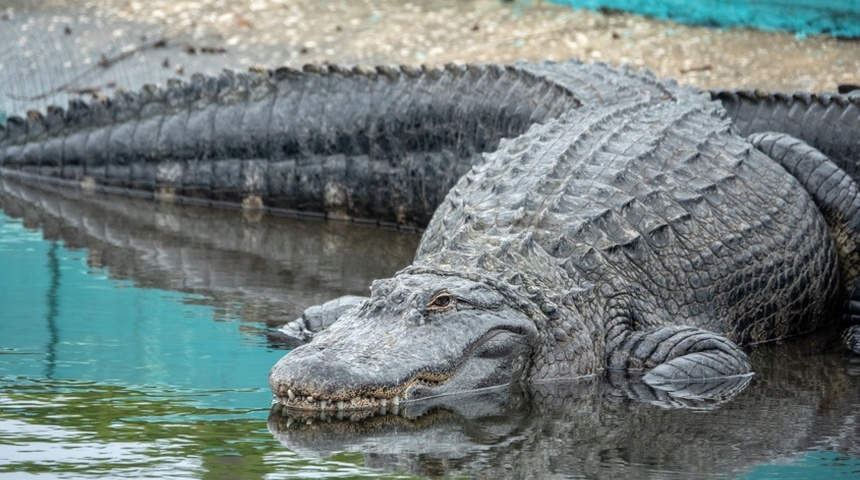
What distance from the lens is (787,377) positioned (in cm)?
495

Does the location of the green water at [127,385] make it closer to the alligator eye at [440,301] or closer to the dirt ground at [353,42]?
the alligator eye at [440,301]

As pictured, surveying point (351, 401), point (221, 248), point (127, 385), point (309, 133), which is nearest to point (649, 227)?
point (351, 401)

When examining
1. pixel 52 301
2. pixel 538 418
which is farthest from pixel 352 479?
pixel 52 301

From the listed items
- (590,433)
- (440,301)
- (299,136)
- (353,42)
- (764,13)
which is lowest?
(590,433)

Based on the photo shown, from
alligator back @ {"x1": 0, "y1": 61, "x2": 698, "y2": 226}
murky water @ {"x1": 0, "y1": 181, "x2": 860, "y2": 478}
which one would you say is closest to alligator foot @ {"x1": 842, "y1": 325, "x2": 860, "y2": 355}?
murky water @ {"x1": 0, "y1": 181, "x2": 860, "y2": 478}

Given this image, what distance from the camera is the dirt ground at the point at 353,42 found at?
34.0ft

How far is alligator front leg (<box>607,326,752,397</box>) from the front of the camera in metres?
4.76

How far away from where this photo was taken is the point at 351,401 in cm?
416

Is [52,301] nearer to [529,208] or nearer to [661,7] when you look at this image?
[529,208]

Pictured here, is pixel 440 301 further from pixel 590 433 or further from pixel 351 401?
pixel 590 433

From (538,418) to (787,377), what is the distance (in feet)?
3.71

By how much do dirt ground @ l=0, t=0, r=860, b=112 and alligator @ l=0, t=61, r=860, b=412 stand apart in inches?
99.6

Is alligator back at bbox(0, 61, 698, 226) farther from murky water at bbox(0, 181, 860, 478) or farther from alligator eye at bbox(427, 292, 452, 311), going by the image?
alligator eye at bbox(427, 292, 452, 311)

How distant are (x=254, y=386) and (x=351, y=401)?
503mm
